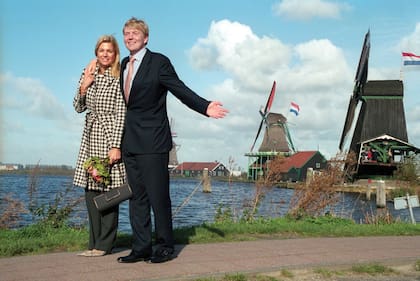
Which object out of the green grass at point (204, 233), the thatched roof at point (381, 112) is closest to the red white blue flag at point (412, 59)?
the thatched roof at point (381, 112)

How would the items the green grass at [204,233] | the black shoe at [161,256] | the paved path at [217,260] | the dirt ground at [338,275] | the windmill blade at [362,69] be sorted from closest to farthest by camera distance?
1. the paved path at [217,260]
2. the dirt ground at [338,275]
3. the black shoe at [161,256]
4. the green grass at [204,233]
5. the windmill blade at [362,69]

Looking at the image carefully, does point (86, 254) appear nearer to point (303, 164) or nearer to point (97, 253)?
point (97, 253)

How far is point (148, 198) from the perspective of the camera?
4.78m

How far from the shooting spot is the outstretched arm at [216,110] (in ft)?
14.2

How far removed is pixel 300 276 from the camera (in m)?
4.34

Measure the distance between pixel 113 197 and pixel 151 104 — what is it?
2.99ft

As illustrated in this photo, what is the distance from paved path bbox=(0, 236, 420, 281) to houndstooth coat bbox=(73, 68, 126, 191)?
74 cm

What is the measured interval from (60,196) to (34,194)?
63 cm

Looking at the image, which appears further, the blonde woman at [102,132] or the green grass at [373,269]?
the blonde woman at [102,132]

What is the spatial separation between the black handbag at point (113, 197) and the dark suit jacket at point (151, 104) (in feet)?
1.17

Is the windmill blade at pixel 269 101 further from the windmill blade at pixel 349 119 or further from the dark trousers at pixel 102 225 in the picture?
the dark trousers at pixel 102 225

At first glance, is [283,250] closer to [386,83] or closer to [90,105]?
[90,105]

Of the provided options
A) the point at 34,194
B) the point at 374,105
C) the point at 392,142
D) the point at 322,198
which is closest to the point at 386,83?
the point at 374,105

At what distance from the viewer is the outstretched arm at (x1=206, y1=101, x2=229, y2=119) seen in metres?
4.32
